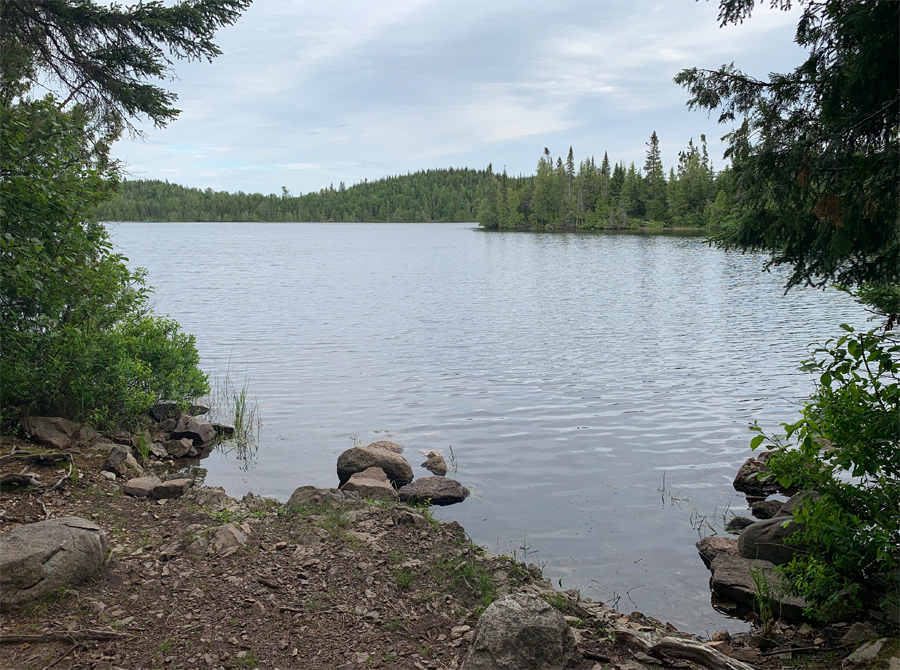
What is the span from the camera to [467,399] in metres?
15.5

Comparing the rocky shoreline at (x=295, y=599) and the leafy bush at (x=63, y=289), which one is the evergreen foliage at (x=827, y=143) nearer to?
the rocky shoreline at (x=295, y=599)

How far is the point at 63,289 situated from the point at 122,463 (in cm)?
282

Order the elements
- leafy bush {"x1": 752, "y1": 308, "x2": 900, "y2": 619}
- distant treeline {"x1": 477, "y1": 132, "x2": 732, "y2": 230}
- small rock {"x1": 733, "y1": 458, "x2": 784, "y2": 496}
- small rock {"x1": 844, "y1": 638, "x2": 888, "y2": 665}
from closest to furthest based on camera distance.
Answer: small rock {"x1": 844, "y1": 638, "x2": 888, "y2": 665}
leafy bush {"x1": 752, "y1": 308, "x2": 900, "y2": 619}
small rock {"x1": 733, "y1": 458, "x2": 784, "y2": 496}
distant treeline {"x1": 477, "y1": 132, "x2": 732, "y2": 230}

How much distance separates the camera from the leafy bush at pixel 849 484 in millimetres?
5152

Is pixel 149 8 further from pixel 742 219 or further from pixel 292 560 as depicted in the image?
pixel 742 219

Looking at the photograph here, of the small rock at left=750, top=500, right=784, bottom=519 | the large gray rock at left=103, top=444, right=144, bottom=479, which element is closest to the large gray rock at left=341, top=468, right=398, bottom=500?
the large gray rock at left=103, top=444, right=144, bottom=479

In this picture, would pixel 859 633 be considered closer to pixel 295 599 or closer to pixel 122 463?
pixel 295 599

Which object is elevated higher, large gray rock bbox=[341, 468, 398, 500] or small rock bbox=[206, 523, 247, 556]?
small rock bbox=[206, 523, 247, 556]

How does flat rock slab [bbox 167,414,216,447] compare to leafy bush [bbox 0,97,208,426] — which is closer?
leafy bush [bbox 0,97,208,426]

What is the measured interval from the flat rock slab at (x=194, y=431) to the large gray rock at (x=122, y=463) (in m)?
2.42

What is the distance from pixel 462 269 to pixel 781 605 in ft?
160

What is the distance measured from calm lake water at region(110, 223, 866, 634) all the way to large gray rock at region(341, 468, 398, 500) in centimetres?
97

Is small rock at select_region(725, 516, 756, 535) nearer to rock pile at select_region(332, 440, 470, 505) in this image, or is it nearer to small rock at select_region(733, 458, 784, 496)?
small rock at select_region(733, 458, 784, 496)

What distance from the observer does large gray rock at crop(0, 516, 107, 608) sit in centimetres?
535
